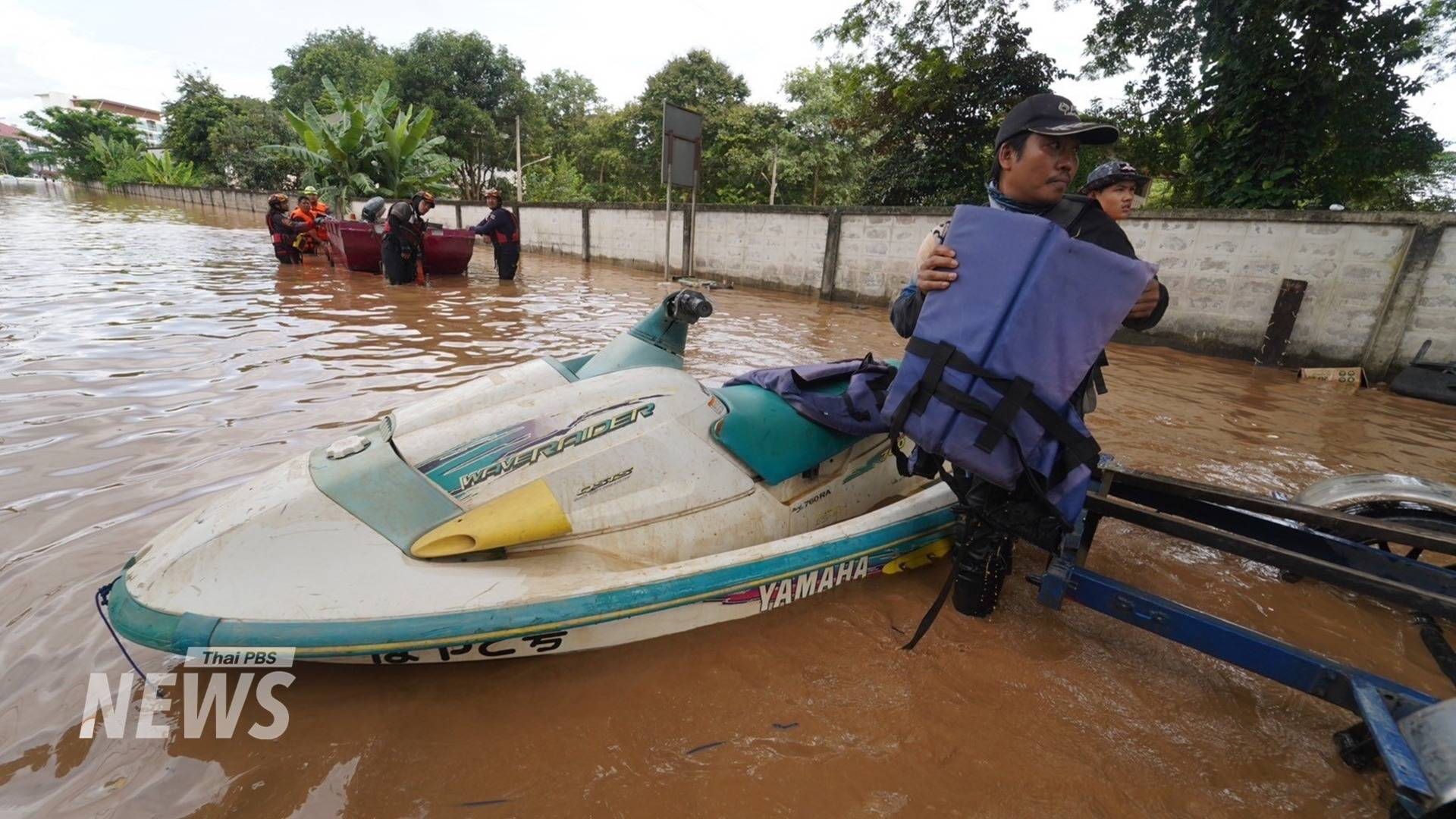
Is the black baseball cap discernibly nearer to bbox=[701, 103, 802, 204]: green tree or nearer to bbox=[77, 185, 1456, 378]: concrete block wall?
bbox=[77, 185, 1456, 378]: concrete block wall

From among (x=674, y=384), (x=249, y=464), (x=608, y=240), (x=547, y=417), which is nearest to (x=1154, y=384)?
(x=674, y=384)

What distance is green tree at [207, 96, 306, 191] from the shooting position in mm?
31203

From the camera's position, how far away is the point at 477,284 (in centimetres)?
1039

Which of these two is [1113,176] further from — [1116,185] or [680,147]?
[680,147]

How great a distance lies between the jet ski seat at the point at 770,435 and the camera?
2176 mm

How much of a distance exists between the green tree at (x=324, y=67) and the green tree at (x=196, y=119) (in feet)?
10.7

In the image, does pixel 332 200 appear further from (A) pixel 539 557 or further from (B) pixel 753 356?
(A) pixel 539 557

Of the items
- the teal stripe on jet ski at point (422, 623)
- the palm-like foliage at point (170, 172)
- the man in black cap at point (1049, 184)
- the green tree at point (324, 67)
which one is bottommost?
the teal stripe on jet ski at point (422, 623)

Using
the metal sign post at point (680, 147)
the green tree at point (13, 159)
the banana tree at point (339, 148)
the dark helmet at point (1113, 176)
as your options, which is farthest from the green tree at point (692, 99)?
the green tree at point (13, 159)

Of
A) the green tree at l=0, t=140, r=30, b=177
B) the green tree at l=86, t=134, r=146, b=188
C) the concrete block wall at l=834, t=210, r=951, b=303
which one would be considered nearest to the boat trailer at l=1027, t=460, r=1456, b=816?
the concrete block wall at l=834, t=210, r=951, b=303

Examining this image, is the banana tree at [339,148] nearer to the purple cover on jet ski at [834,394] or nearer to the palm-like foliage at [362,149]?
the palm-like foliage at [362,149]

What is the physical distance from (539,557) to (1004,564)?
5.40 feet

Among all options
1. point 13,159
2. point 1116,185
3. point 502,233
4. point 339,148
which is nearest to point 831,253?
point 502,233

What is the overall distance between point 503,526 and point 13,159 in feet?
368
